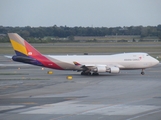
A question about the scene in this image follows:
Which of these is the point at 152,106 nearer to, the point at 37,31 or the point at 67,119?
the point at 67,119

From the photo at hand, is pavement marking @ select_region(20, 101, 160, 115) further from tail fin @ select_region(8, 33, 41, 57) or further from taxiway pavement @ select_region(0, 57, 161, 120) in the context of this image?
tail fin @ select_region(8, 33, 41, 57)

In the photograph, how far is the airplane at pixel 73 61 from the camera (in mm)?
51375

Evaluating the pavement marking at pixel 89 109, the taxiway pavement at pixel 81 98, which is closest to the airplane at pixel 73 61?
the taxiway pavement at pixel 81 98

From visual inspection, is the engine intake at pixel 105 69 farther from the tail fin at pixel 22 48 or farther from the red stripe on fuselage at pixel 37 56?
the tail fin at pixel 22 48

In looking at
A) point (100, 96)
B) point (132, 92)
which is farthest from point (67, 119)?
point (132, 92)

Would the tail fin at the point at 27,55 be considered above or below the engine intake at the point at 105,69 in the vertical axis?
above

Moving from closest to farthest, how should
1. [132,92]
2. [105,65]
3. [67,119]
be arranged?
[67,119], [132,92], [105,65]

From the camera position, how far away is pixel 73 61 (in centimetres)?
5184

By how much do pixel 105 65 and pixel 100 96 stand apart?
18317mm

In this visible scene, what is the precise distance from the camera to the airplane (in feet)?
169

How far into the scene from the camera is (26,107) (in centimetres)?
2806

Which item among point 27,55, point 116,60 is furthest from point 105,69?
point 27,55

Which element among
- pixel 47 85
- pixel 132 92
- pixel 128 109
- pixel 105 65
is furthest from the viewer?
pixel 105 65

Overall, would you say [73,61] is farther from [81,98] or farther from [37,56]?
[81,98]
